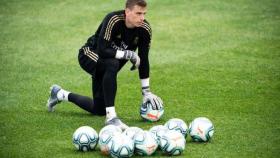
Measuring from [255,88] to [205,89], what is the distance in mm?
904

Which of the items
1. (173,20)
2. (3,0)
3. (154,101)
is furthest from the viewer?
(3,0)

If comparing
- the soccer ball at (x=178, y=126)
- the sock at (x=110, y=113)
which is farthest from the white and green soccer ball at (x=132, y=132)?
the sock at (x=110, y=113)

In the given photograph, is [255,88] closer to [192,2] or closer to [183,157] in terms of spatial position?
[183,157]

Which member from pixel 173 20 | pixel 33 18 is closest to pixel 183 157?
pixel 173 20

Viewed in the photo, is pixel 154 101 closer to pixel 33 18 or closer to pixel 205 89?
pixel 205 89

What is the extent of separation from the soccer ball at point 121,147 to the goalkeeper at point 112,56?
1.17 meters

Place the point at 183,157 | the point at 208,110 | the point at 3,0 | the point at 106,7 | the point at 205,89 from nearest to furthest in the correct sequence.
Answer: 1. the point at 183,157
2. the point at 208,110
3. the point at 205,89
4. the point at 106,7
5. the point at 3,0

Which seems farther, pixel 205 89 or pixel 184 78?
pixel 184 78

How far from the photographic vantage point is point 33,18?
18.1 m

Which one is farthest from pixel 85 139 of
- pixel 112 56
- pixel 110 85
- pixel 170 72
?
pixel 170 72

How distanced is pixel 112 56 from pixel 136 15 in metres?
0.69

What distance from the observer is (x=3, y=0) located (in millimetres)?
20391

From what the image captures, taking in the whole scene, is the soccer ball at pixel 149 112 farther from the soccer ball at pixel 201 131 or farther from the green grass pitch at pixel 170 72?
the soccer ball at pixel 201 131

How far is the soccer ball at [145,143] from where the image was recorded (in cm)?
811
